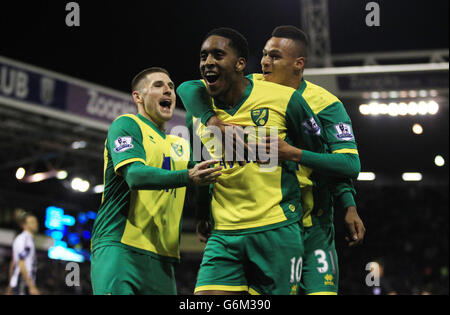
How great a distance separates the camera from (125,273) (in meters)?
3.50

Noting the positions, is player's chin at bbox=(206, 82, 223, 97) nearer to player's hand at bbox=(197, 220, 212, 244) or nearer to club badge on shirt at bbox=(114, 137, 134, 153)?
club badge on shirt at bbox=(114, 137, 134, 153)

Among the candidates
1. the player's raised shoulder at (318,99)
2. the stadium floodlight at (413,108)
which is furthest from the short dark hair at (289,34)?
the stadium floodlight at (413,108)

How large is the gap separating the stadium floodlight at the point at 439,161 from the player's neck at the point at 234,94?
11.9 m

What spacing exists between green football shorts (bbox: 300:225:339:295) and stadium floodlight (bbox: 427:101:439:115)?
893cm

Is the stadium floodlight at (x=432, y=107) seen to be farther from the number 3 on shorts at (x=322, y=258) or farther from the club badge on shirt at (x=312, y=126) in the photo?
the club badge on shirt at (x=312, y=126)

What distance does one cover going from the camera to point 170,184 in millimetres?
3156

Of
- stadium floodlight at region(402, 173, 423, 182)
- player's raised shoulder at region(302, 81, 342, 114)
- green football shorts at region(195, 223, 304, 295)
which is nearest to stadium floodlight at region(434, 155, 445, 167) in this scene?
stadium floodlight at region(402, 173, 423, 182)

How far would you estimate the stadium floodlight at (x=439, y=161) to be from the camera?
1408 centimetres

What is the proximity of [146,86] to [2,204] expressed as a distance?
17763 mm

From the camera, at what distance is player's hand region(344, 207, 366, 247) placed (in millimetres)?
3467

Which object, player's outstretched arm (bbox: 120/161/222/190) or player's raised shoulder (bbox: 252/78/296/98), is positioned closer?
player's outstretched arm (bbox: 120/161/222/190)

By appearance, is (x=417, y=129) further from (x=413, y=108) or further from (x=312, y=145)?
(x=312, y=145)

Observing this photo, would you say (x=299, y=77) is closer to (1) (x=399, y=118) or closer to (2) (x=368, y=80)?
(2) (x=368, y=80)

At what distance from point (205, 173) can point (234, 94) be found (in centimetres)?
51
